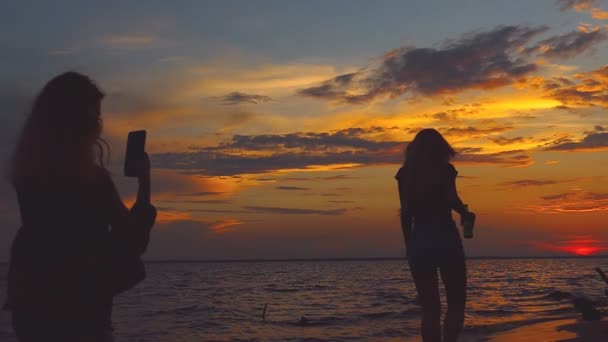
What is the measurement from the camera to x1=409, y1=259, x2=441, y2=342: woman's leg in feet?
18.6

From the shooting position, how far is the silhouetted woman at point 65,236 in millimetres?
2539

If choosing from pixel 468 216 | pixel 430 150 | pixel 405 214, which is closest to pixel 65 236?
pixel 405 214

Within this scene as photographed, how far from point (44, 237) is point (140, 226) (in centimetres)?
38

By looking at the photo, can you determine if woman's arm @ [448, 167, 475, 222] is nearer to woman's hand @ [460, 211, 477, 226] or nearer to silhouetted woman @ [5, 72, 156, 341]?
woman's hand @ [460, 211, 477, 226]

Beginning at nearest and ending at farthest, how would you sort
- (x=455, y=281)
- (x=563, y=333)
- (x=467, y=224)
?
(x=455, y=281) < (x=467, y=224) < (x=563, y=333)

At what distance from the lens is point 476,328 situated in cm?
1711

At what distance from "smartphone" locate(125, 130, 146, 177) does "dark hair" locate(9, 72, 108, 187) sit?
4.0 inches

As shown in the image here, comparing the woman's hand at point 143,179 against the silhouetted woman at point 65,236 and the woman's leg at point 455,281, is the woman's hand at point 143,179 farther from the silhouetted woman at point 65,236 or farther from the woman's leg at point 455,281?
the woman's leg at point 455,281

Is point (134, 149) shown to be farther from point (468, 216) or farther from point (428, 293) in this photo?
point (468, 216)

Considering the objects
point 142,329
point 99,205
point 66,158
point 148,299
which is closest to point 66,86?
point 66,158

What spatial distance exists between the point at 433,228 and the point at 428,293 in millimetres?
580

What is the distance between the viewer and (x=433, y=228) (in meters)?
5.75

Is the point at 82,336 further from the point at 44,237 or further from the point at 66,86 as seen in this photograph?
the point at 66,86

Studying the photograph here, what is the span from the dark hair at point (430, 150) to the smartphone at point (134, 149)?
3685 mm
